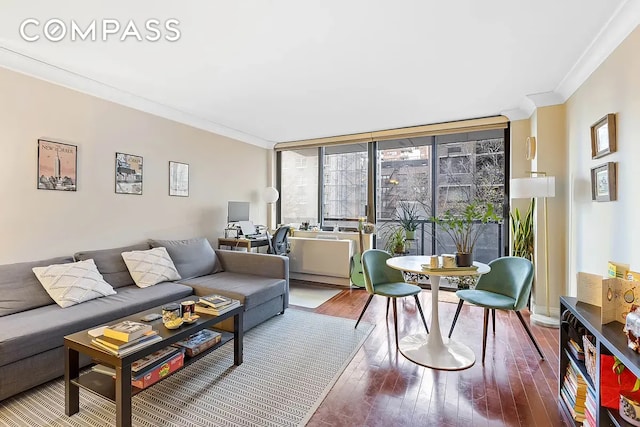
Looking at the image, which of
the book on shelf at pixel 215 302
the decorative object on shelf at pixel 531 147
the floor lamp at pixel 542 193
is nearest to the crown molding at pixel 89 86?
the book on shelf at pixel 215 302

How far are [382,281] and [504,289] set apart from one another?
109cm

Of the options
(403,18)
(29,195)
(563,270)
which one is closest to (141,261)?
(29,195)

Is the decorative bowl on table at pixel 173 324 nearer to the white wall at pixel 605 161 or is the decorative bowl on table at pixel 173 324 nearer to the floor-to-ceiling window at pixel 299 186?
the white wall at pixel 605 161

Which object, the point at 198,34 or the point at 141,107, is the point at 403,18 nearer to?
the point at 198,34

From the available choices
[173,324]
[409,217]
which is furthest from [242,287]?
[409,217]

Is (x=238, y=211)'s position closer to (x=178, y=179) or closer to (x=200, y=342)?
(x=178, y=179)

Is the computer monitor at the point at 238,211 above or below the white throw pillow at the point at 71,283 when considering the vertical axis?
above

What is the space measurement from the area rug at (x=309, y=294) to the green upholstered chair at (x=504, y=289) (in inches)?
68.3

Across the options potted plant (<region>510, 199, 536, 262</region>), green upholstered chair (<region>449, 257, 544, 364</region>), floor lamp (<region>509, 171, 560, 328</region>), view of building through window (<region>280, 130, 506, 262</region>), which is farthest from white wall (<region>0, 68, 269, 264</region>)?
potted plant (<region>510, 199, 536, 262</region>)

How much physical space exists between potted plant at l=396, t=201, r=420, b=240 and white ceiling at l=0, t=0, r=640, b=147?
1.52 metres

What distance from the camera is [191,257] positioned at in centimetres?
359

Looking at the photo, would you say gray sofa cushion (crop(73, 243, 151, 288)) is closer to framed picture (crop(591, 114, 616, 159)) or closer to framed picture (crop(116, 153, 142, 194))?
framed picture (crop(116, 153, 142, 194))

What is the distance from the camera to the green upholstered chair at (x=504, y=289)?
7.99ft

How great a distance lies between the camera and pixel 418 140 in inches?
188
